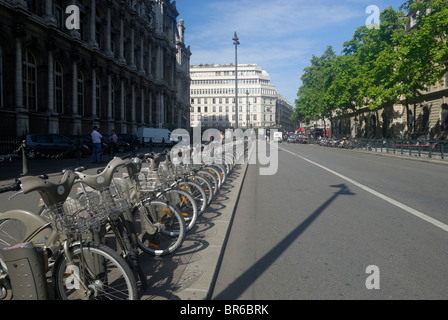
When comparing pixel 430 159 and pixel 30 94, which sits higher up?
pixel 30 94

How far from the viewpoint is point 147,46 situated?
54812 mm

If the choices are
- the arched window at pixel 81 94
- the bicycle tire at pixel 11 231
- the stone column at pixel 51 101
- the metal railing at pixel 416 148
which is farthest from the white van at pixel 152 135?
the bicycle tire at pixel 11 231

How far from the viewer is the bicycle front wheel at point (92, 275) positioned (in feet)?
9.95

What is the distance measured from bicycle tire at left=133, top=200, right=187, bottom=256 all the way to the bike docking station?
1.74 m

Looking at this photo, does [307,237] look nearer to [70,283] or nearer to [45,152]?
[70,283]

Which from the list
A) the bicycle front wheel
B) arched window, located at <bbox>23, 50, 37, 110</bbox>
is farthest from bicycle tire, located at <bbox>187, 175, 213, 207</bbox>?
arched window, located at <bbox>23, 50, 37, 110</bbox>

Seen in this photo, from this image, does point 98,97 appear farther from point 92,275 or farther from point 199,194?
point 92,275

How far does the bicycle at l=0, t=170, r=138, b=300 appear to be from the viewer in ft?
9.95

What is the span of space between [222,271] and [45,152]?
65.8ft

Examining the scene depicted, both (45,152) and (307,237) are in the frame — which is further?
(45,152)

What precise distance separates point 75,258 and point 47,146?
67.6 feet

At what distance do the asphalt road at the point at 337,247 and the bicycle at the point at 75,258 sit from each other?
1.03 m

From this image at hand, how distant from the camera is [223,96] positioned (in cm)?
13200

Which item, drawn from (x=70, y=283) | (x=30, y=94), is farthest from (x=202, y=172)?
(x=30, y=94)
